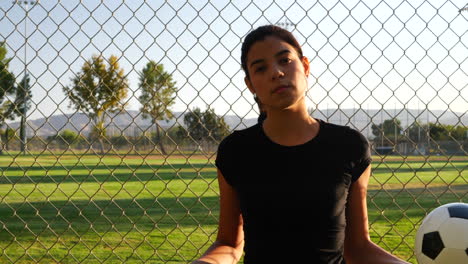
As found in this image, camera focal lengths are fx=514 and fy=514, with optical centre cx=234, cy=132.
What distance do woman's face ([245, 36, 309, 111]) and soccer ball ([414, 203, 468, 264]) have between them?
2.96ft

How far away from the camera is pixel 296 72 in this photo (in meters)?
1.95

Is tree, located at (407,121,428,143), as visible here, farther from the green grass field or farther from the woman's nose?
the woman's nose

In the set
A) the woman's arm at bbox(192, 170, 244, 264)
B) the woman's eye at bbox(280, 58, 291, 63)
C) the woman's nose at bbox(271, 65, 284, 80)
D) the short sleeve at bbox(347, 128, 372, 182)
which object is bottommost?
the woman's arm at bbox(192, 170, 244, 264)

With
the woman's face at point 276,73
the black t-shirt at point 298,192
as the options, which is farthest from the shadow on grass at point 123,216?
the woman's face at point 276,73

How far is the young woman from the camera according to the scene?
6.25ft

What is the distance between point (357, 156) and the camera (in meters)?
1.98

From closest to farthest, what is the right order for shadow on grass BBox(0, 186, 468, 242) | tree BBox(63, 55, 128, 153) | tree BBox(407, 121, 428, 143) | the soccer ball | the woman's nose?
the woman's nose < the soccer ball < tree BBox(63, 55, 128, 153) < tree BBox(407, 121, 428, 143) < shadow on grass BBox(0, 186, 468, 242)

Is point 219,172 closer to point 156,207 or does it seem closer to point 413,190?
point 156,207

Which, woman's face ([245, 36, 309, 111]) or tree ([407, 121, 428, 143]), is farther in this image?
tree ([407, 121, 428, 143])

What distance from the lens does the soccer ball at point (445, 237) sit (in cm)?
225

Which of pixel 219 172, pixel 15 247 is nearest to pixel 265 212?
pixel 219 172

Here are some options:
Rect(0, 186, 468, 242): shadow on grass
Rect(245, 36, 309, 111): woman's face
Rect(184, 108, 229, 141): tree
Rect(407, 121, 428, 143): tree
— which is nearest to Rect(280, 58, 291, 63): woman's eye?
Rect(245, 36, 309, 111): woman's face

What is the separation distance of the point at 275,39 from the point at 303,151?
1.48ft

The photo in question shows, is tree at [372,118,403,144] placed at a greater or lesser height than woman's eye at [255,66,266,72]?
lesser
